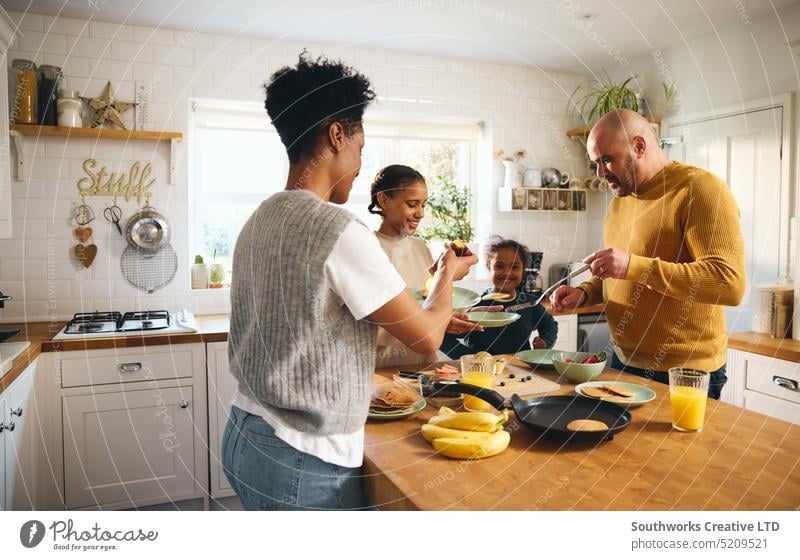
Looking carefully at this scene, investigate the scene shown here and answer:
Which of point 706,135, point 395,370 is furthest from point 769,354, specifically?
point 395,370

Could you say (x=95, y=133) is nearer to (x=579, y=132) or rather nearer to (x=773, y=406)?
(x=579, y=132)

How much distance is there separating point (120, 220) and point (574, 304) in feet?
7.30

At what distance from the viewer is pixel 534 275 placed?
13.3 ft

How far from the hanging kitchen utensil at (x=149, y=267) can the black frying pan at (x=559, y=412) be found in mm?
2144

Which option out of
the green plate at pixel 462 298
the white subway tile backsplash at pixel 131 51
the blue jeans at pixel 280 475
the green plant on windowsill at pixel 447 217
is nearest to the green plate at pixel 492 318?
the green plate at pixel 462 298

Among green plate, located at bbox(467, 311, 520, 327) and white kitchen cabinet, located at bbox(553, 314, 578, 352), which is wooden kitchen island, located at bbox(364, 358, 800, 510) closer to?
green plate, located at bbox(467, 311, 520, 327)

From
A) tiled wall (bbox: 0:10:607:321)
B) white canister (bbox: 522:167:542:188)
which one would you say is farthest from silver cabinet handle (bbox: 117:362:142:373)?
white canister (bbox: 522:167:542:188)

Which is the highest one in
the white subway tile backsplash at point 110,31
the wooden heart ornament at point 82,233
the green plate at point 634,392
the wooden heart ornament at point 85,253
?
the white subway tile backsplash at point 110,31

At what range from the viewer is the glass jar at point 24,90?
2.76 metres

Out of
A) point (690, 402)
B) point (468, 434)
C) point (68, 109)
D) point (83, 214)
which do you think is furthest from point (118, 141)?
point (690, 402)

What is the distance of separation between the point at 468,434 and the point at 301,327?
0.40 m

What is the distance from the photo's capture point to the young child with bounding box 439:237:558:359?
2361 mm

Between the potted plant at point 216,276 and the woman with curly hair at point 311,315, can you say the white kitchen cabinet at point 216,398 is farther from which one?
the woman with curly hair at point 311,315

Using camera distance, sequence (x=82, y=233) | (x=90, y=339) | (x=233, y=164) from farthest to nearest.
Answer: (x=233, y=164) → (x=82, y=233) → (x=90, y=339)
